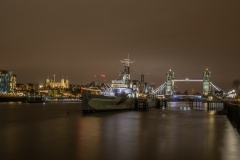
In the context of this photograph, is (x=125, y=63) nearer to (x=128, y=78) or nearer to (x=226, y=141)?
(x=128, y=78)

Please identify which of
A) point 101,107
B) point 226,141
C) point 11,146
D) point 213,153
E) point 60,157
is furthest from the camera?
Result: point 101,107

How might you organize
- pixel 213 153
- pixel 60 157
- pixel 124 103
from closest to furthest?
pixel 60 157, pixel 213 153, pixel 124 103

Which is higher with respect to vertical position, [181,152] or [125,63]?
[125,63]

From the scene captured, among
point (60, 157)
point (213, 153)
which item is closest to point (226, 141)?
point (213, 153)

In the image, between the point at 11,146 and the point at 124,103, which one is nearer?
the point at 11,146

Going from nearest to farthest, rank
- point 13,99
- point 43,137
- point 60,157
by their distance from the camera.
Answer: point 60,157 < point 43,137 < point 13,99

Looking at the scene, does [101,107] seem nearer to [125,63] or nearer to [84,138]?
[125,63]

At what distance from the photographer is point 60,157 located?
1798 centimetres

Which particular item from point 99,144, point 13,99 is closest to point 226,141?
point 99,144

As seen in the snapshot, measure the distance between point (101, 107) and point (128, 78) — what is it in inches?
747

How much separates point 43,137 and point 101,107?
3351cm

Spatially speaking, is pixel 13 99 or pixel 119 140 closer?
pixel 119 140

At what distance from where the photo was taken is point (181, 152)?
19812 millimetres

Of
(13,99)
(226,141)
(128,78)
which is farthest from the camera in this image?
(13,99)
